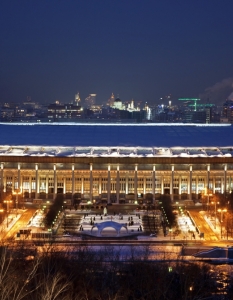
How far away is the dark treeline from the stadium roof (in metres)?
9.59

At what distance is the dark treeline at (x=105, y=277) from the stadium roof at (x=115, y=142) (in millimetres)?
9593

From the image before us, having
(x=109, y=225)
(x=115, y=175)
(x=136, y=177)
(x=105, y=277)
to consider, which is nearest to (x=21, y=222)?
(x=109, y=225)

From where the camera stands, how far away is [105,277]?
1231cm

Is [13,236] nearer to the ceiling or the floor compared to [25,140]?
nearer to the floor

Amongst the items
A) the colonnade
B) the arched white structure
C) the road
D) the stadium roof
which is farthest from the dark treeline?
the stadium roof

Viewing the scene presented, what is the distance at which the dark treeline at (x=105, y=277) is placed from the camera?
1127 cm

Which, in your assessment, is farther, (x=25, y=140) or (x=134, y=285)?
(x=25, y=140)

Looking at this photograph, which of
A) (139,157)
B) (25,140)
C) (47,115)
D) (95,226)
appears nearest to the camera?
(95,226)

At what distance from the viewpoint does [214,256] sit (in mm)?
15242

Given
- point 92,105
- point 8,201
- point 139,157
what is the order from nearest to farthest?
point 8,201 < point 139,157 < point 92,105

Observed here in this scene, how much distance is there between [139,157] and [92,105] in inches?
2555

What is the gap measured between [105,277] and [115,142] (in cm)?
1313

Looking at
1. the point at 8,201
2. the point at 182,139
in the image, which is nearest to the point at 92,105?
the point at 182,139

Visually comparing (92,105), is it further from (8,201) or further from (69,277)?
(69,277)
